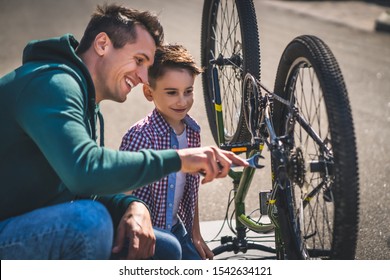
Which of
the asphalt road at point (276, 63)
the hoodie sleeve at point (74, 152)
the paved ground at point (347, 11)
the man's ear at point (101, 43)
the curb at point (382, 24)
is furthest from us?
the paved ground at point (347, 11)

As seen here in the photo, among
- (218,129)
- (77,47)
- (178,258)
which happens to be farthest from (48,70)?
(218,129)

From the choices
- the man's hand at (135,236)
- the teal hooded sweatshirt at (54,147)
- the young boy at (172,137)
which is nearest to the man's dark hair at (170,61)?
the young boy at (172,137)

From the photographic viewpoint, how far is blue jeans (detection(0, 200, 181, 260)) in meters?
2.12

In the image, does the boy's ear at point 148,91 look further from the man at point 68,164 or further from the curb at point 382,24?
the curb at point 382,24

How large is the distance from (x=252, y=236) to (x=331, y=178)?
4.49 feet

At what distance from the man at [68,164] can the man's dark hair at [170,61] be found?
430 mm

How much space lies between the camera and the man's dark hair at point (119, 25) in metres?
2.56

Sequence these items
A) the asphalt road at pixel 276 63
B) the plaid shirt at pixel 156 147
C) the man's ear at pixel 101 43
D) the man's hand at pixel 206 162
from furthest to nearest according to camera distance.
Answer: the asphalt road at pixel 276 63 < the plaid shirt at pixel 156 147 < the man's ear at pixel 101 43 < the man's hand at pixel 206 162

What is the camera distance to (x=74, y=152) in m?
1.98

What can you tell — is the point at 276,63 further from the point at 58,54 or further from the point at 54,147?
the point at 54,147

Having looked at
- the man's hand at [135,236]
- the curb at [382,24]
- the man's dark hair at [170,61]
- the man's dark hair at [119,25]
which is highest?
the curb at [382,24]

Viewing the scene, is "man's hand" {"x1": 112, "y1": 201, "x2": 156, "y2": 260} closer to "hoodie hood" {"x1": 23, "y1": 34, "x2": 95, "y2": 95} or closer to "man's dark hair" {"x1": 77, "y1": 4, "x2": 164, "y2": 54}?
"hoodie hood" {"x1": 23, "y1": 34, "x2": 95, "y2": 95}

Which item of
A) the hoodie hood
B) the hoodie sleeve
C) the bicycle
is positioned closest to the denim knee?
the hoodie sleeve

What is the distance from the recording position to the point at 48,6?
1041 centimetres
